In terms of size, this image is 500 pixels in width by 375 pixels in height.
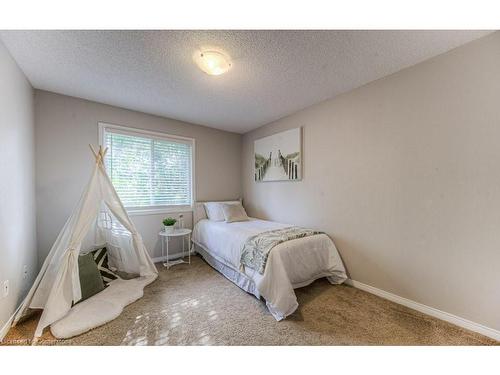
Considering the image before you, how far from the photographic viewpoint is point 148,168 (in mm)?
3271

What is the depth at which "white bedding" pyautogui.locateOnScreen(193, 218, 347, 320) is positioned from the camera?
190 cm

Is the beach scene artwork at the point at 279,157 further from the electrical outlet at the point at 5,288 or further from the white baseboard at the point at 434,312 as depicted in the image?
the electrical outlet at the point at 5,288

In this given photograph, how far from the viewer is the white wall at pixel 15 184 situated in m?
1.60

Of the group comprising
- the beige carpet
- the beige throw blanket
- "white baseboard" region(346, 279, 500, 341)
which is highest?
the beige throw blanket

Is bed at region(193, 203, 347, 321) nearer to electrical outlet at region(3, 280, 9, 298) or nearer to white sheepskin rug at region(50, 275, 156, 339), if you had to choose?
white sheepskin rug at region(50, 275, 156, 339)

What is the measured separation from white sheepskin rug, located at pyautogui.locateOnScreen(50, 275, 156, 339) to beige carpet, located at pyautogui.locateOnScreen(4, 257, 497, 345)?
59mm

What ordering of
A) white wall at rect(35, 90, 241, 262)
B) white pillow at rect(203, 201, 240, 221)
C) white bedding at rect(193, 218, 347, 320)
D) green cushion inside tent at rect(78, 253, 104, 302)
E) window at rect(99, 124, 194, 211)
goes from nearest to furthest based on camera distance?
white bedding at rect(193, 218, 347, 320)
green cushion inside tent at rect(78, 253, 104, 302)
white wall at rect(35, 90, 241, 262)
window at rect(99, 124, 194, 211)
white pillow at rect(203, 201, 240, 221)

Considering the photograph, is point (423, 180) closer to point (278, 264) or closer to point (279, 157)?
point (278, 264)

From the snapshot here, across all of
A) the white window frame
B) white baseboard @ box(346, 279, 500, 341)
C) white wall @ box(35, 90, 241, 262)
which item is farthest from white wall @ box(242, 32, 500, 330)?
white wall @ box(35, 90, 241, 262)

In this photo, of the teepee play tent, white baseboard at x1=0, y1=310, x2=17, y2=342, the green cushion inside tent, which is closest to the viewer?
white baseboard at x1=0, y1=310, x2=17, y2=342
